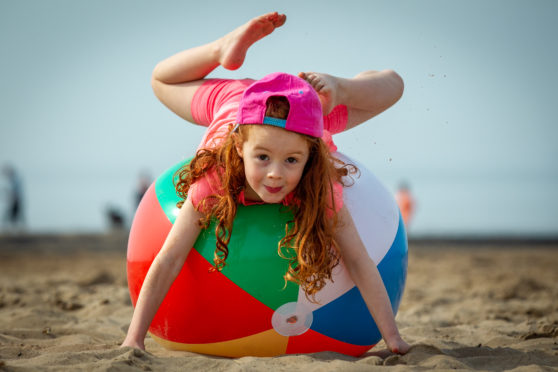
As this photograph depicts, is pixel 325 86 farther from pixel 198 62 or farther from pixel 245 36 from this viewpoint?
pixel 198 62

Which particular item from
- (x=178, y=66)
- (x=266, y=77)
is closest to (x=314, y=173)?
(x=266, y=77)

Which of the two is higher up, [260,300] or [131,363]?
[260,300]

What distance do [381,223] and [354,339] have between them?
0.71 meters

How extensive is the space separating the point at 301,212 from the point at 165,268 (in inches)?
32.2

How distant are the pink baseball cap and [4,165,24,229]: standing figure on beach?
15.0 meters

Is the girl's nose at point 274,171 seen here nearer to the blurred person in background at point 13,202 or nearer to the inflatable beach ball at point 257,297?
the inflatable beach ball at point 257,297

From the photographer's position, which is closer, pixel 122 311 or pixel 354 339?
pixel 354 339

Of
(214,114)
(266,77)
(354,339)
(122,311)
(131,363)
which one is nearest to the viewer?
(131,363)

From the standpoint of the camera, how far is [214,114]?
12.3 feet

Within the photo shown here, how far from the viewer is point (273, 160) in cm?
285

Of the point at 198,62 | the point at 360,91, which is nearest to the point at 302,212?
the point at 360,91

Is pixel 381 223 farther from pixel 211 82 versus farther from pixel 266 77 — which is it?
pixel 211 82

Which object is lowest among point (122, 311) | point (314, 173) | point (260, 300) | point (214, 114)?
point (122, 311)

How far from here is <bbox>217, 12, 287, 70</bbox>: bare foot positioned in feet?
11.5
